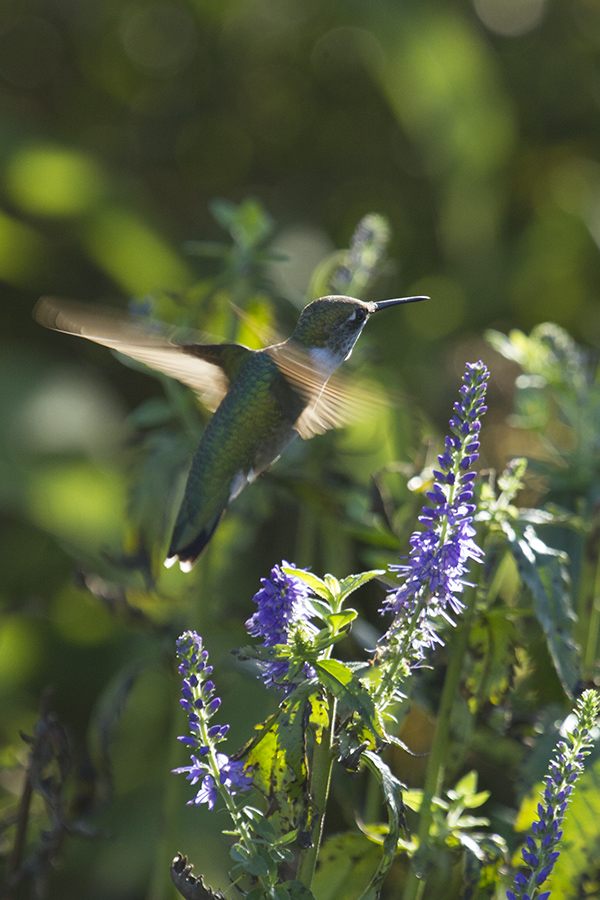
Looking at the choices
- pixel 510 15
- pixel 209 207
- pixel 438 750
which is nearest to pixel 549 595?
pixel 438 750

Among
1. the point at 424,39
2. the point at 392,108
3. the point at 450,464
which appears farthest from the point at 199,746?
the point at 392,108

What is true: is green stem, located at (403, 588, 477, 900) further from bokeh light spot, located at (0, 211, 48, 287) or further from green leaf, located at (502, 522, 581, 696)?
bokeh light spot, located at (0, 211, 48, 287)

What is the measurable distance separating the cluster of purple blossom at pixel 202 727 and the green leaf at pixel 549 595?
29 cm

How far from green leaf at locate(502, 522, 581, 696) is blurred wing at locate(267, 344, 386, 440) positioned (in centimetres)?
17

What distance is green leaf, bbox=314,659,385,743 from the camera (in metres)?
0.55

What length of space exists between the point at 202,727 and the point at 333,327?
0.51 m

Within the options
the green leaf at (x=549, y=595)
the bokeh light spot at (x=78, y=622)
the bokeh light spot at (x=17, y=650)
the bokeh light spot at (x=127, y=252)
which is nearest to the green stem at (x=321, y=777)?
the green leaf at (x=549, y=595)

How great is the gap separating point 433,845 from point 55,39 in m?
3.12

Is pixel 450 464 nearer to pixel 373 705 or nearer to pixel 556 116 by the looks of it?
pixel 373 705

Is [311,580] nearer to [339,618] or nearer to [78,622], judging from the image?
[339,618]

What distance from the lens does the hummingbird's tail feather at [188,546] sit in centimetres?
93

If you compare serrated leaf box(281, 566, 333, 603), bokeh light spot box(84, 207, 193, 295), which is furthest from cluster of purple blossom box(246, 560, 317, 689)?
bokeh light spot box(84, 207, 193, 295)

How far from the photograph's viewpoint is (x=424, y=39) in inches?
109

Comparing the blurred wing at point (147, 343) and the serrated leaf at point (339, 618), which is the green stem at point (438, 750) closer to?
the serrated leaf at point (339, 618)
